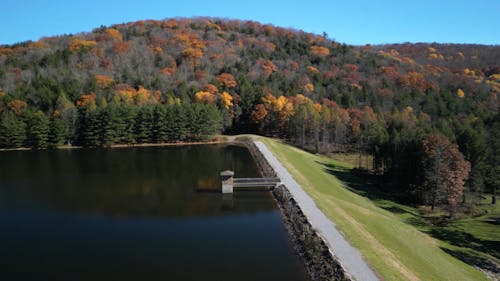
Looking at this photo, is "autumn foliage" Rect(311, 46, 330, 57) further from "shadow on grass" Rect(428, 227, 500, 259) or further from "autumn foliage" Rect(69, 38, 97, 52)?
"shadow on grass" Rect(428, 227, 500, 259)

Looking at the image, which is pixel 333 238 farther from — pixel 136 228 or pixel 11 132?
pixel 11 132

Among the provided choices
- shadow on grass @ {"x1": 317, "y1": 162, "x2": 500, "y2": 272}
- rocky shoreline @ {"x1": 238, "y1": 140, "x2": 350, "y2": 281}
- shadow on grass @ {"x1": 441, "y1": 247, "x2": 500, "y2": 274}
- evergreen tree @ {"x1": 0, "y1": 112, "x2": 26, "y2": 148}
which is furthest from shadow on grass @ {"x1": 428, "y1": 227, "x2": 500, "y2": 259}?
evergreen tree @ {"x1": 0, "y1": 112, "x2": 26, "y2": 148}

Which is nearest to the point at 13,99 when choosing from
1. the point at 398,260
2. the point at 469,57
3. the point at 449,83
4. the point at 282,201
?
the point at 282,201

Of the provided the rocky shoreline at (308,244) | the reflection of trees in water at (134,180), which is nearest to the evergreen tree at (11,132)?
the reflection of trees in water at (134,180)

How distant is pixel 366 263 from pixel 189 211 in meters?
14.1

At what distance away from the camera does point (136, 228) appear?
2377cm

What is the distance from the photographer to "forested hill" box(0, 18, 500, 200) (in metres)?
67.2

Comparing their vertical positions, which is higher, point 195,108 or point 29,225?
point 195,108

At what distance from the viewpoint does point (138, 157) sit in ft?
179

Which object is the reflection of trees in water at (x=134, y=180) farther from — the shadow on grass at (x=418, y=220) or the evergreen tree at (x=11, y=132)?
the shadow on grass at (x=418, y=220)

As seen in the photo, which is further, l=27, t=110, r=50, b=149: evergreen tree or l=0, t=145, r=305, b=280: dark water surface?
l=27, t=110, r=50, b=149: evergreen tree

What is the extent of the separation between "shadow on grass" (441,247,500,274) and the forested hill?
19.8m

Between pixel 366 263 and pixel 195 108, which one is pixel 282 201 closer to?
pixel 366 263

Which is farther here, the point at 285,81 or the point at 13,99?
the point at 285,81
